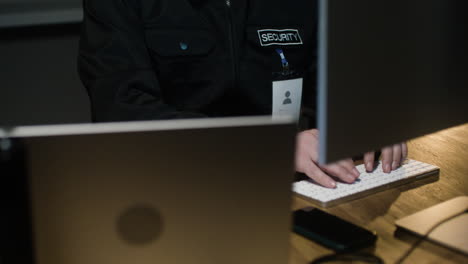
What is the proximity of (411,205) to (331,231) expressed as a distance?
22 centimetres

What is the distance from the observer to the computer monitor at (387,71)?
0.58 meters

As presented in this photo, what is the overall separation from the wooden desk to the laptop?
6.2 inches

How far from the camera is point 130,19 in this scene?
4.37 ft

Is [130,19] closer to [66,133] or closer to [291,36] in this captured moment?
[291,36]

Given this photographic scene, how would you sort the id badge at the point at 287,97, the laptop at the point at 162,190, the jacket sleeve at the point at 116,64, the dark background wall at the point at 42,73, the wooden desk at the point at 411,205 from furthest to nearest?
the dark background wall at the point at 42,73 < the id badge at the point at 287,97 < the jacket sleeve at the point at 116,64 < the wooden desk at the point at 411,205 < the laptop at the point at 162,190

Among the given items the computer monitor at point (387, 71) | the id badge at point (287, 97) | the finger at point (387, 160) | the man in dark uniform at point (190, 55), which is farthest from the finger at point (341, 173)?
the id badge at point (287, 97)

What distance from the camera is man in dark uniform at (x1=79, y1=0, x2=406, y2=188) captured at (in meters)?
1.29

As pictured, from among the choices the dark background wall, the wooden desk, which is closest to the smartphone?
the wooden desk

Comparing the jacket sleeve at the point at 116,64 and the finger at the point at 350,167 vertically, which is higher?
the jacket sleeve at the point at 116,64

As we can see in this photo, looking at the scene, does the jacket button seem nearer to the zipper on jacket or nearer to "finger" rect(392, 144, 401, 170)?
the zipper on jacket

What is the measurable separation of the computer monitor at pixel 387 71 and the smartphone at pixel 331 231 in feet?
0.57

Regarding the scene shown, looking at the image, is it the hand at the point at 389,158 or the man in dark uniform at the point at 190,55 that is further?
the man in dark uniform at the point at 190,55

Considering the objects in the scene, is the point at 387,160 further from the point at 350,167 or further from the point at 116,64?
the point at 116,64

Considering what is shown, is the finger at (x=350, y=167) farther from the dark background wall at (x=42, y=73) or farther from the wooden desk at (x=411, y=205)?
the dark background wall at (x=42, y=73)
